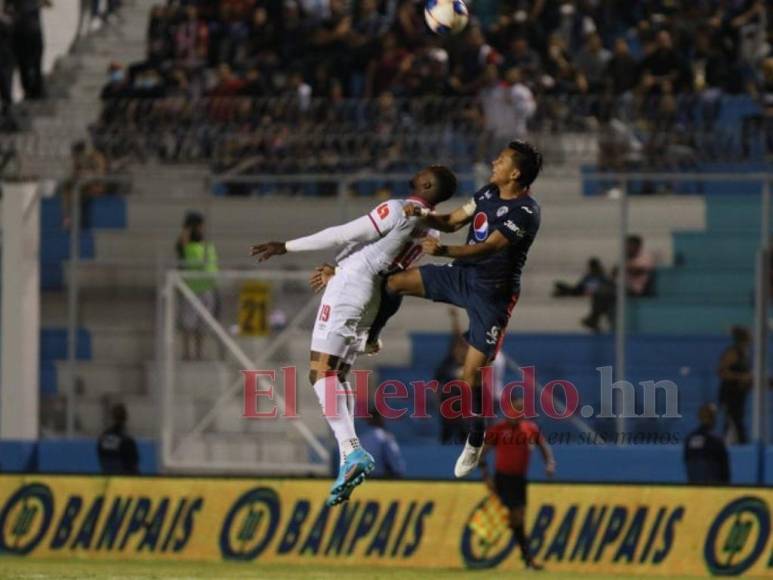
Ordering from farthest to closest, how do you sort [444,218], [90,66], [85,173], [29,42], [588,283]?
[90,66]
[29,42]
[85,173]
[588,283]
[444,218]

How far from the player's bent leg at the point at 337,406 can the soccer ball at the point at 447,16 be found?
8.47ft

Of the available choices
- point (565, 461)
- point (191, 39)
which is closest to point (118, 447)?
point (565, 461)

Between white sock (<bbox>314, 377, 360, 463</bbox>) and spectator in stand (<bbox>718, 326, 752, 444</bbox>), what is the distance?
7.79m

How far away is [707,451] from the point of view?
21750mm

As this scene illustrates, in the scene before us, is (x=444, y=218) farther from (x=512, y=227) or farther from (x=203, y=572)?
(x=203, y=572)

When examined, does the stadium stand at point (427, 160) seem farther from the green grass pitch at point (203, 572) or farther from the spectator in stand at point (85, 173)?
the green grass pitch at point (203, 572)

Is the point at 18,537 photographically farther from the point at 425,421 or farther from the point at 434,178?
the point at 434,178

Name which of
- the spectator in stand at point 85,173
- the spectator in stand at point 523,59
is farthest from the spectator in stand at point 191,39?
the spectator in stand at point 523,59

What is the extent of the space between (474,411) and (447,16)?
2.94 meters

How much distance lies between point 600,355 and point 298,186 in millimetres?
4098

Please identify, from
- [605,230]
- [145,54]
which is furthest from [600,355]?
[145,54]

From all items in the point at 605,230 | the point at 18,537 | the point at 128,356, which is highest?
the point at 605,230

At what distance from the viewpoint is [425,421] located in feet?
77.6

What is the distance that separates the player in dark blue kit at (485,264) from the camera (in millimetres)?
14633
